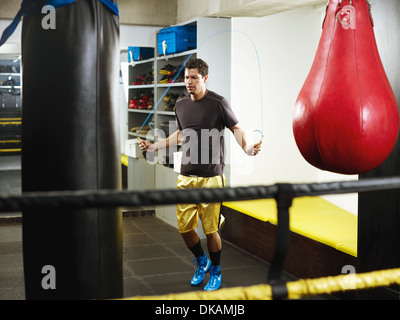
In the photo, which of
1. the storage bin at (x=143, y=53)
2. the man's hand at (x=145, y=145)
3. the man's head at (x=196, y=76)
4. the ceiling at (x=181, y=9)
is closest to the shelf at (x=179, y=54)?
the ceiling at (x=181, y=9)

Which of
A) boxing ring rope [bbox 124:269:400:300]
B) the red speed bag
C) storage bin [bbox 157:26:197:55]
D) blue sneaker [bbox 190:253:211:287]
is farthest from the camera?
storage bin [bbox 157:26:197:55]

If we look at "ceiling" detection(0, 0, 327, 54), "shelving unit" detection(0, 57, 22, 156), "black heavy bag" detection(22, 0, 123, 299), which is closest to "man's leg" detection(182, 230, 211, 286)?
"black heavy bag" detection(22, 0, 123, 299)

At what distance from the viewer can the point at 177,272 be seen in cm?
423

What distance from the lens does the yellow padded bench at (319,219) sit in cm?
359

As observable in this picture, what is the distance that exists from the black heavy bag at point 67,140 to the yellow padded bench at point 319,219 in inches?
72.2

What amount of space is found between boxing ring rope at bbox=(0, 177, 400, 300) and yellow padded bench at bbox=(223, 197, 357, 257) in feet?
6.74

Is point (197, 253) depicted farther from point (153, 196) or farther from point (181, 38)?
point (153, 196)

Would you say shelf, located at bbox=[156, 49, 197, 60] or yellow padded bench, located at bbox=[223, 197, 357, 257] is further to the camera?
shelf, located at bbox=[156, 49, 197, 60]

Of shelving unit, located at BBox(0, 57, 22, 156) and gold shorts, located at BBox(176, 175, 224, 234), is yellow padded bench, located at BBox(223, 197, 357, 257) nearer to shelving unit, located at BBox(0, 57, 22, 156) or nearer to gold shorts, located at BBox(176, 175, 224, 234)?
gold shorts, located at BBox(176, 175, 224, 234)

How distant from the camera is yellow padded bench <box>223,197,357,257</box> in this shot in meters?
3.59

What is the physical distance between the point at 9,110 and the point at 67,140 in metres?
12.2

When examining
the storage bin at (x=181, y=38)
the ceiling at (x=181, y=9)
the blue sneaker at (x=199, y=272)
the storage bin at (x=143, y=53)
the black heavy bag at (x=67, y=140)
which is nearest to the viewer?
the black heavy bag at (x=67, y=140)

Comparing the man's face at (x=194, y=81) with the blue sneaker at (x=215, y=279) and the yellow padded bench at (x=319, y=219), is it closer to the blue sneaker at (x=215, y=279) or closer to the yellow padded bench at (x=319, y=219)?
the yellow padded bench at (x=319, y=219)

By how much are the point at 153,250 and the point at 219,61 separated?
6.93 ft
